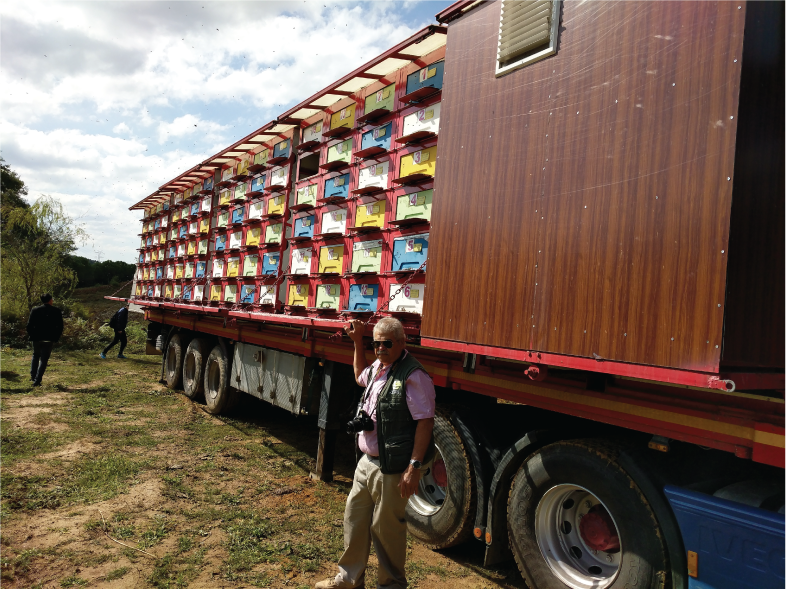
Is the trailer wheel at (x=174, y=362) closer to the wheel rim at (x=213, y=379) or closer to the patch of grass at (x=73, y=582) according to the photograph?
the wheel rim at (x=213, y=379)

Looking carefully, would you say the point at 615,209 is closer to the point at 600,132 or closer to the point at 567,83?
the point at 600,132

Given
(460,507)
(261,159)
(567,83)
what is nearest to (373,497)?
(460,507)

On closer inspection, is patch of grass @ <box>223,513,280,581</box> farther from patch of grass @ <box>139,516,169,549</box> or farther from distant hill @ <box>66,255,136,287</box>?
distant hill @ <box>66,255,136,287</box>

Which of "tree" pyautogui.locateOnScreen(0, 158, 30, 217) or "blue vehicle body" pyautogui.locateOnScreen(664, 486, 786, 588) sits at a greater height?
"tree" pyautogui.locateOnScreen(0, 158, 30, 217)

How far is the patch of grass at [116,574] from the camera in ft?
12.3

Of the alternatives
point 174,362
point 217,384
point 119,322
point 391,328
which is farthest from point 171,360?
point 391,328

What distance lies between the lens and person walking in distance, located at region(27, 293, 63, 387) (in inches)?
425

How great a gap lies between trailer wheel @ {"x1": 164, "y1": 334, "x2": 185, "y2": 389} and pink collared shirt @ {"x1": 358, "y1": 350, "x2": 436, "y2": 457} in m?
9.01

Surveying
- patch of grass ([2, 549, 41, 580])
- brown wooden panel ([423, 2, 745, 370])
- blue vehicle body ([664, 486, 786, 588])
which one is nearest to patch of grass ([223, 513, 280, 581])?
patch of grass ([2, 549, 41, 580])

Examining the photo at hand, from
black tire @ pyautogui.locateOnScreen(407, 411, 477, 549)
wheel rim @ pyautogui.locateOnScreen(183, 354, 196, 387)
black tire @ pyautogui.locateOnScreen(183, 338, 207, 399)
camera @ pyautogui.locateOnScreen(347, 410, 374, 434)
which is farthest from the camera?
wheel rim @ pyautogui.locateOnScreen(183, 354, 196, 387)

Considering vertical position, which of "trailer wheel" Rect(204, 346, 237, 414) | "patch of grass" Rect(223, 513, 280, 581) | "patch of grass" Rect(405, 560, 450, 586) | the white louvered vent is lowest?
"patch of grass" Rect(223, 513, 280, 581)

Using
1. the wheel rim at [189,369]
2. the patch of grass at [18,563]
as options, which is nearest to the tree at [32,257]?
the wheel rim at [189,369]

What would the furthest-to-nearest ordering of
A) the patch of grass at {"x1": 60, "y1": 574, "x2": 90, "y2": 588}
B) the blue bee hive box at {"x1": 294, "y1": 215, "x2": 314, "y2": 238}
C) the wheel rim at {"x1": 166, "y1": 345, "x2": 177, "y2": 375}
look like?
the wheel rim at {"x1": 166, "y1": 345, "x2": 177, "y2": 375}, the blue bee hive box at {"x1": 294, "y1": 215, "x2": 314, "y2": 238}, the patch of grass at {"x1": 60, "y1": 574, "x2": 90, "y2": 588}

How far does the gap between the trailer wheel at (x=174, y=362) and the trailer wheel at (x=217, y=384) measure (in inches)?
63.1
